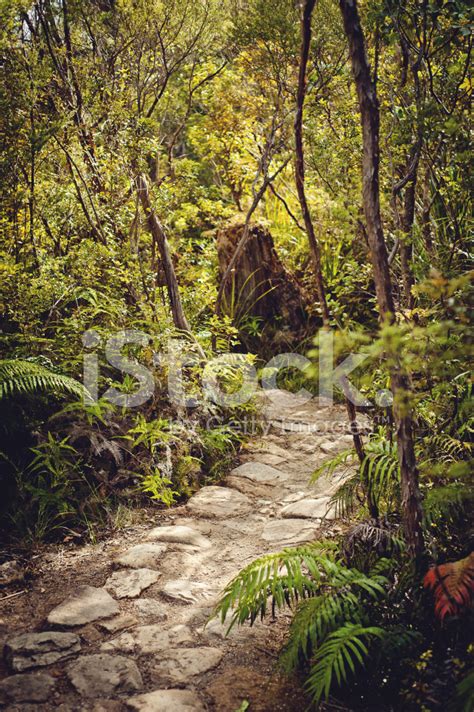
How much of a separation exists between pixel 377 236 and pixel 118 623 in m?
2.13

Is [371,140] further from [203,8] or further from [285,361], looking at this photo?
[285,361]

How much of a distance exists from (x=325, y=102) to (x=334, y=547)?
12.2 feet

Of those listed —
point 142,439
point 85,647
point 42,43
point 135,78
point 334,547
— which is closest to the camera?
point 85,647

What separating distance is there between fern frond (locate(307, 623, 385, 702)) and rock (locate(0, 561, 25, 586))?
1.75 meters

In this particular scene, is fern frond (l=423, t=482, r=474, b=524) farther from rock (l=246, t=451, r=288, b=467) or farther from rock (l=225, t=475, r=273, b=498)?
rock (l=246, t=451, r=288, b=467)

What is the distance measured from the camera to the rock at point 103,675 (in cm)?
242

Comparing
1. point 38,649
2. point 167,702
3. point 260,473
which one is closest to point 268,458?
point 260,473

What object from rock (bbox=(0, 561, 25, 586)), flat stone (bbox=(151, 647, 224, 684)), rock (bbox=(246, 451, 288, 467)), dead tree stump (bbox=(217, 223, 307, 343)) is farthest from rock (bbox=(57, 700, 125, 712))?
dead tree stump (bbox=(217, 223, 307, 343))

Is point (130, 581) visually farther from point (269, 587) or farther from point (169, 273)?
point (169, 273)

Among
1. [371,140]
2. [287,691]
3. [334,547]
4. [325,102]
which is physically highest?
[325,102]

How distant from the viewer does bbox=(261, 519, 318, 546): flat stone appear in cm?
375

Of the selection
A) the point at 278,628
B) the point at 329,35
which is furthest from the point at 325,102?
the point at 278,628

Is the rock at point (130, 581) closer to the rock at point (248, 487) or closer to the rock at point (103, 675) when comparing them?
the rock at point (103, 675)

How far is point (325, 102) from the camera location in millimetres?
5121
